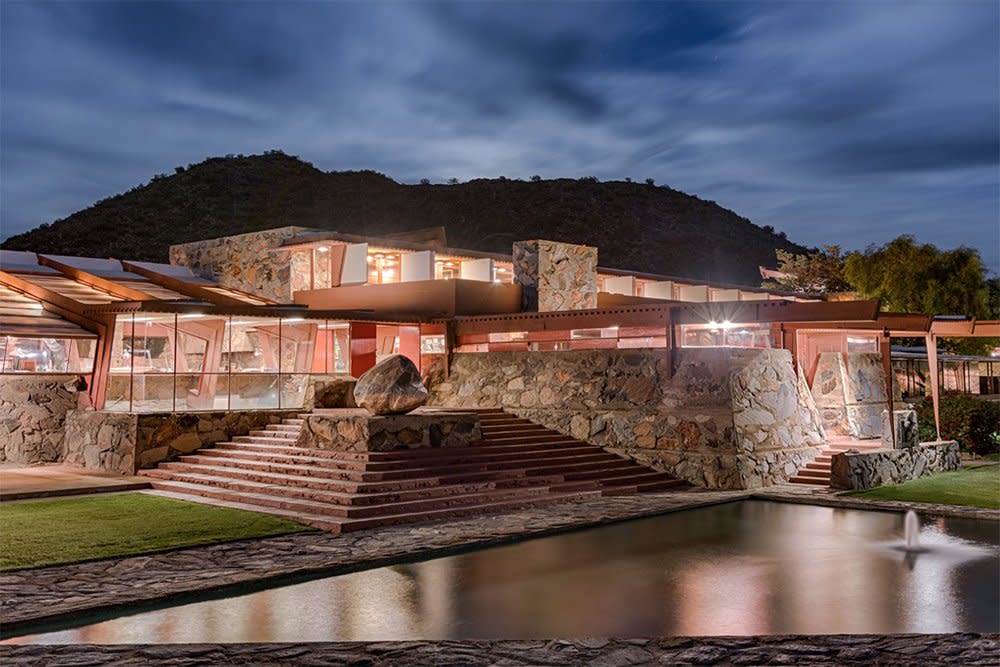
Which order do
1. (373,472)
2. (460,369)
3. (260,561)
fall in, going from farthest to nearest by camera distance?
(460,369)
(373,472)
(260,561)

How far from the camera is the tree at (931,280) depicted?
31.8m

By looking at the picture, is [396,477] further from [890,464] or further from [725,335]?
[725,335]

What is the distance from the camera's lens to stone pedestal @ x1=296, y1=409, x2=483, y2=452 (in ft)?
49.6

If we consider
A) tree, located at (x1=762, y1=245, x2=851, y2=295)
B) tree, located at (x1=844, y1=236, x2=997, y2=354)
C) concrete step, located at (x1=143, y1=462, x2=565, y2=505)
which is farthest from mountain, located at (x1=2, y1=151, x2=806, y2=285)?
concrete step, located at (x1=143, y1=462, x2=565, y2=505)

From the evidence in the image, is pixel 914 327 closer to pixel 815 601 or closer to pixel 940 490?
pixel 940 490

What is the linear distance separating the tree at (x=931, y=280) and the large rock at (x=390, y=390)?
74.8 feet

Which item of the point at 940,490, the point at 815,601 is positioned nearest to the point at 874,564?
the point at 815,601

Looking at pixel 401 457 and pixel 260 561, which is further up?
pixel 401 457

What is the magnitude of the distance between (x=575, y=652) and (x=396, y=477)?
8001 millimetres

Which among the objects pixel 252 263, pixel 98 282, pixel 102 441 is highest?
pixel 252 263

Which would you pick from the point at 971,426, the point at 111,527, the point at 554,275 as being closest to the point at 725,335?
the point at 554,275

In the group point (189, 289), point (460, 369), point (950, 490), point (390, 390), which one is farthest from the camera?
point (189, 289)

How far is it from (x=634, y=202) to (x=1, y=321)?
60793 millimetres

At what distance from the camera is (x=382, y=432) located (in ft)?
49.9
